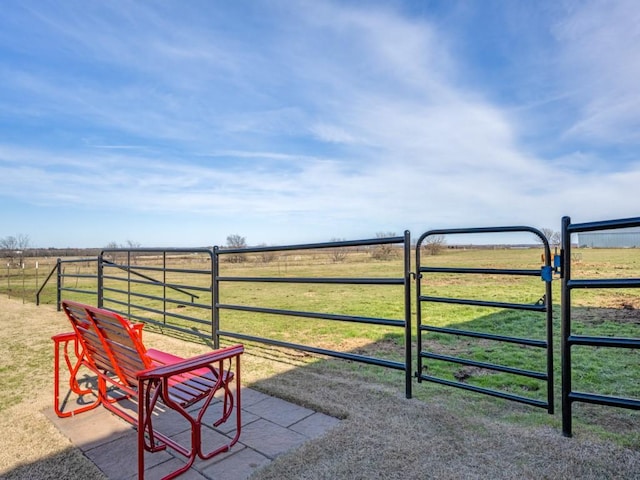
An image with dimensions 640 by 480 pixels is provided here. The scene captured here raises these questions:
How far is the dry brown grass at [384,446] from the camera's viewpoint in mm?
1687

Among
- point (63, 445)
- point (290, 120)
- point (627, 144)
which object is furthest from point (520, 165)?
point (63, 445)

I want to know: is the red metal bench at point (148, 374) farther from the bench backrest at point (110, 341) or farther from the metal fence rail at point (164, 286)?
the metal fence rail at point (164, 286)

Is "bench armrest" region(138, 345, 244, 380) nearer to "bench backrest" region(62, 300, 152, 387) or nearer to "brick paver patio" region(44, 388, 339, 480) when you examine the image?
"bench backrest" region(62, 300, 152, 387)

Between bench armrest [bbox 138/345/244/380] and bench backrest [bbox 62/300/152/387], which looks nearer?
bench armrest [bbox 138/345/244/380]

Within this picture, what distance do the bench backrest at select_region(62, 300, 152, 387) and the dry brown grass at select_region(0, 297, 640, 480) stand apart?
462 millimetres

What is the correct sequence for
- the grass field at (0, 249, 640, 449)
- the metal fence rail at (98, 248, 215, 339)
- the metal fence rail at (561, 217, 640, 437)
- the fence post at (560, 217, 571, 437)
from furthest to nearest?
1. the metal fence rail at (98, 248, 215, 339)
2. the grass field at (0, 249, 640, 449)
3. the fence post at (560, 217, 571, 437)
4. the metal fence rail at (561, 217, 640, 437)

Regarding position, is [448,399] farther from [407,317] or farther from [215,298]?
[215,298]

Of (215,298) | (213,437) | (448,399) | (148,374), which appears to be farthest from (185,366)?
(215,298)

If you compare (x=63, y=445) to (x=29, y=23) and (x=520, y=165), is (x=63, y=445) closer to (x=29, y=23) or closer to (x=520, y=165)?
(x=29, y=23)

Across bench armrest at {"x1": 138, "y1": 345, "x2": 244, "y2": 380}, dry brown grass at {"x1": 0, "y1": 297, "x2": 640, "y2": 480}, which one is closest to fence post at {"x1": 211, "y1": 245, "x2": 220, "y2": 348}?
dry brown grass at {"x1": 0, "y1": 297, "x2": 640, "y2": 480}

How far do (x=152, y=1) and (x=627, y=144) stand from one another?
1973 cm

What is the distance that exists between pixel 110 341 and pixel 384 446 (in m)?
1.63

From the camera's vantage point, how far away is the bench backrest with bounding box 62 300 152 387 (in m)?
1.72

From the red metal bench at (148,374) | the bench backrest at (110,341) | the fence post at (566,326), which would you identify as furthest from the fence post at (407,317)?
the bench backrest at (110,341)
